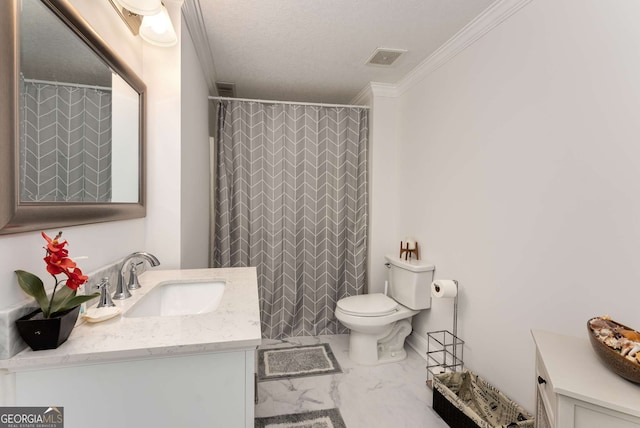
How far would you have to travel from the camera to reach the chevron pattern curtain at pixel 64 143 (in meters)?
0.84

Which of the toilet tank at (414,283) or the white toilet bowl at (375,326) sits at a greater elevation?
the toilet tank at (414,283)

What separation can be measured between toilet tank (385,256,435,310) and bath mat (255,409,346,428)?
0.96m

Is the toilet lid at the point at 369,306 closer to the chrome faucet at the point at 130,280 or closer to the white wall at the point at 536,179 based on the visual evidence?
the white wall at the point at 536,179

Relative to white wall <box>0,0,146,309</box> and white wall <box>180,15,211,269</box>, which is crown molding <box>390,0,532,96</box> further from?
white wall <box>0,0,146,309</box>

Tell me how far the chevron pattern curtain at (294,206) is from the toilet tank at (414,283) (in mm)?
583

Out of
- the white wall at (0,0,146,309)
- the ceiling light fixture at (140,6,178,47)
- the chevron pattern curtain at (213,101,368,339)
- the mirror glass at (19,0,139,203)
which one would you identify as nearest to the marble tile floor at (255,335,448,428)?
the chevron pattern curtain at (213,101,368,339)

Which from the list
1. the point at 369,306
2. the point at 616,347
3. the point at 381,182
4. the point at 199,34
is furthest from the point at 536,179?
the point at 199,34

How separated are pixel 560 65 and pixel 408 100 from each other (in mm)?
1409

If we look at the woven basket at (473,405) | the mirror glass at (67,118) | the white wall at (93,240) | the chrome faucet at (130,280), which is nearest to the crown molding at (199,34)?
the white wall at (93,240)

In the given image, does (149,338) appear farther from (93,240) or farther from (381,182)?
(381,182)

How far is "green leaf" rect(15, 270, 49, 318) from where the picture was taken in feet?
2.56

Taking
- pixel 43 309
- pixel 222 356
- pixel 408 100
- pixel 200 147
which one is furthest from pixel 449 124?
pixel 43 309

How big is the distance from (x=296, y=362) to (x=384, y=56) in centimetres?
235

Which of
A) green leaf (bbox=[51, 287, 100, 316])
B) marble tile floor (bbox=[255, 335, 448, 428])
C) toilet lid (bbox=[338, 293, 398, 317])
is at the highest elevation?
green leaf (bbox=[51, 287, 100, 316])
